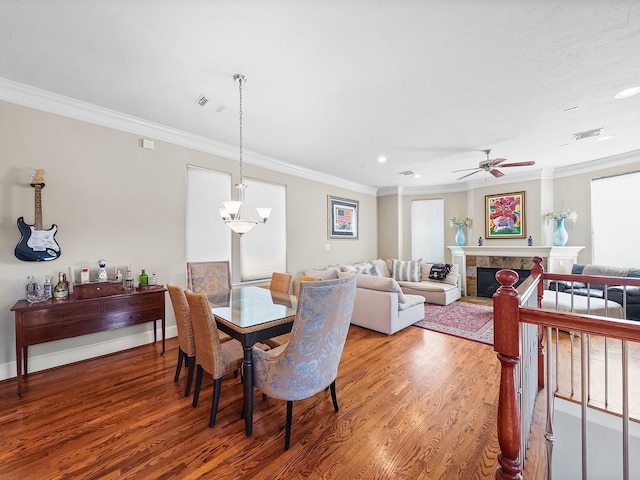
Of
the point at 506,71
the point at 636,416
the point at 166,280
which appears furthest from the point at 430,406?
the point at 166,280

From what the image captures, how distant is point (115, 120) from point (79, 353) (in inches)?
103

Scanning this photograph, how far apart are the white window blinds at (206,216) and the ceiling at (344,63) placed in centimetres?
64

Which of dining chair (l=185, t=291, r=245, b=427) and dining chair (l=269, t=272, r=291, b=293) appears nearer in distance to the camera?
dining chair (l=185, t=291, r=245, b=427)

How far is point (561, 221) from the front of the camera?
17.1 ft

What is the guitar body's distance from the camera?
2512 mm

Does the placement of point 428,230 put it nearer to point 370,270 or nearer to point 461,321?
point 370,270

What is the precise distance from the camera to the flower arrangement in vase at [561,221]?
516cm

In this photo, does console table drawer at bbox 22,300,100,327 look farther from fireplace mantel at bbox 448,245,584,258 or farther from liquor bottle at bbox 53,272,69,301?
fireplace mantel at bbox 448,245,584,258

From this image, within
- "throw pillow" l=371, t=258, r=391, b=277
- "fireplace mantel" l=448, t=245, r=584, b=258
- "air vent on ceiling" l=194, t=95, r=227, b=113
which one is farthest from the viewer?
"throw pillow" l=371, t=258, r=391, b=277

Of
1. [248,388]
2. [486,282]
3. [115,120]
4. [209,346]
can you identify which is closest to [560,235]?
[486,282]

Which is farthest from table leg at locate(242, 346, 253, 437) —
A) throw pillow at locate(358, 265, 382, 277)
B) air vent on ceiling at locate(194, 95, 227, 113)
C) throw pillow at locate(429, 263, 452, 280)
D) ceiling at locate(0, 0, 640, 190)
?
throw pillow at locate(429, 263, 452, 280)

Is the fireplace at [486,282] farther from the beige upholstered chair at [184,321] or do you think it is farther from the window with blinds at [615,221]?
the beige upholstered chair at [184,321]

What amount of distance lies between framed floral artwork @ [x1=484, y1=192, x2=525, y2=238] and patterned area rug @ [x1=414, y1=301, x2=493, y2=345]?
5.94ft

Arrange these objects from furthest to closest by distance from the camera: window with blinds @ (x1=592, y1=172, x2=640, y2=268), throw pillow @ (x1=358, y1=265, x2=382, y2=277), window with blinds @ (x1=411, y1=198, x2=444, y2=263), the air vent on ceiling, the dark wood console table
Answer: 1. window with blinds @ (x1=411, y1=198, x2=444, y2=263)
2. throw pillow @ (x1=358, y1=265, x2=382, y2=277)
3. window with blinds @ (x1=592, y1=172, x2=640, y2=268)
4. the air vent on ceiling
5. the dark wood console table
